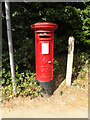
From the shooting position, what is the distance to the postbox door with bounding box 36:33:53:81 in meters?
2.25

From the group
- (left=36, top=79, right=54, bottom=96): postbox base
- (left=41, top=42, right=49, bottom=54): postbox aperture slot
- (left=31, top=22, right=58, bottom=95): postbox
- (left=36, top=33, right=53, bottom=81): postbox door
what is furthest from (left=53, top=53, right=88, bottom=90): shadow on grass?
(left=41, top=42, right=49, bottom=54): postbox aperture slot

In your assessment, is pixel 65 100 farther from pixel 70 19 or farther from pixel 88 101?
pixel 70 19

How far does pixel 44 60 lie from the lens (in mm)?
2354

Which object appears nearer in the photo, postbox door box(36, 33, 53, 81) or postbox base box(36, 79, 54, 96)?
postbox door box(36, 33, 53, 81)

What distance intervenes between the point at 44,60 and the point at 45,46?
0.35 meters

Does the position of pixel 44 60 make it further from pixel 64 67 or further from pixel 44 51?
pixel 64 67

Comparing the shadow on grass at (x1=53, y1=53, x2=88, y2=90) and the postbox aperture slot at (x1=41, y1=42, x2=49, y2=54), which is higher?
the postbox aperture slot at (x1=41, y1=42, x2=49, y2=54)

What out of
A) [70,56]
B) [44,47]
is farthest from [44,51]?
[70,56]

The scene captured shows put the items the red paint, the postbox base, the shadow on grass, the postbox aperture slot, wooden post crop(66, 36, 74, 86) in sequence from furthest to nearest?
the shadow on grass
wooden post crop(66, 36, 74, 86)
the postbox base
the postbox aperture slot
the red paint

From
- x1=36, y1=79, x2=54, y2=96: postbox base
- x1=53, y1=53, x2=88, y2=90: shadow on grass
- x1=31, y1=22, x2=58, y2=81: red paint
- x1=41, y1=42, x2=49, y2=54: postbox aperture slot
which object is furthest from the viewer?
x1=53, y1=53, x2=88, y2=90: shadow on grass

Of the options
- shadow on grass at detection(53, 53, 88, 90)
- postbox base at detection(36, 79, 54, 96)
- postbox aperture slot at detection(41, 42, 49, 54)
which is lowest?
postbox base at detection(36, 79, 54, 96)

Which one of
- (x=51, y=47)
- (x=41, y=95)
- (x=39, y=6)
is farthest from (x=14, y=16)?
(x=41, y=95)

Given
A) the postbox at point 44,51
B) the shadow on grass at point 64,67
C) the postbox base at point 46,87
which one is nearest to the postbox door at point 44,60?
the postbox at point 44,51

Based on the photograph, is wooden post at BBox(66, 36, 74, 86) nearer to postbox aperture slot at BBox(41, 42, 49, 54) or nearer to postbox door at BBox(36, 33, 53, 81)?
postbox door at BBox(36, 33, 53, 81)
